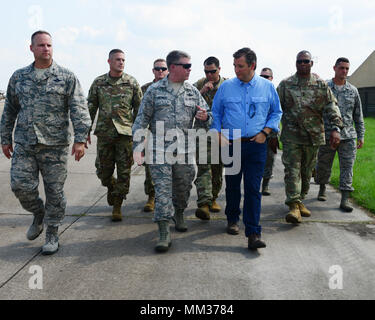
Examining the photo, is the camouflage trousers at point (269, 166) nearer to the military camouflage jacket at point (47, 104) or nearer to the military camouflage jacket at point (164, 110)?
the military camouflage jacket at point (164, 110)

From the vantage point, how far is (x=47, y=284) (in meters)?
3.17

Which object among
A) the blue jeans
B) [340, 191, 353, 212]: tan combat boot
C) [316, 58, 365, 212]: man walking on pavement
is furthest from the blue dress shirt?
[340, 191, 353, 212]: tan combat boot

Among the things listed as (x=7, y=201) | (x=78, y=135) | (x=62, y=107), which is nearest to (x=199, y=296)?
(x=78, y=135)

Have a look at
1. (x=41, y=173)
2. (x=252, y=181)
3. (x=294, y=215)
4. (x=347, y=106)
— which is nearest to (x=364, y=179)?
(x=347, y=106)

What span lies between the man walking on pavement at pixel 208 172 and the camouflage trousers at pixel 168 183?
706 mm

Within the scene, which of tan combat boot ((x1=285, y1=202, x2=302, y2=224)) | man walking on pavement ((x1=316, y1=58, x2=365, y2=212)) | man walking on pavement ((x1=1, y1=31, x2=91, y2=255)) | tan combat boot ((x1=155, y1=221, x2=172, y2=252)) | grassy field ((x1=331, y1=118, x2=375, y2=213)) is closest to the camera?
man walking on pavement ((x1=1, y1=31, x2=91, y2=255))

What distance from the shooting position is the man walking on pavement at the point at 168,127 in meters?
4.16

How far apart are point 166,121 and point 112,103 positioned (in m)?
1.25

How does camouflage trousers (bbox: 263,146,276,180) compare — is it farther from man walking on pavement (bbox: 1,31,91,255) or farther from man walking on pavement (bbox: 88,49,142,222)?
man walking on pavement (bbox: 1,31,91,255)

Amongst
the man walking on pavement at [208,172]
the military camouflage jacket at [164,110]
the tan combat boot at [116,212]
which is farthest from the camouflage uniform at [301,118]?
the tan combat boot at [116,212]

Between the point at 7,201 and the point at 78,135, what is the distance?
269 cm

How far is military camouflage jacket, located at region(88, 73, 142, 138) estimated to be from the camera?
5121 mm

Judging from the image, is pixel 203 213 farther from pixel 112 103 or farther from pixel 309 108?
pixel 309 108
